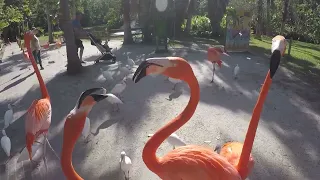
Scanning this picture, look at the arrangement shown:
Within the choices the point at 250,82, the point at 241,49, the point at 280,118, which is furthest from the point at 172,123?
the point at 241,49

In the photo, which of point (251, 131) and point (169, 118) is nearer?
point (251, 131)

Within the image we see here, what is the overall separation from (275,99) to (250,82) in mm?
1285

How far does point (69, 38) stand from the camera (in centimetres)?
802

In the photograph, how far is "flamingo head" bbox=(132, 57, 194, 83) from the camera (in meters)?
2.13

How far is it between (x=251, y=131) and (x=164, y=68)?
3.04 ft

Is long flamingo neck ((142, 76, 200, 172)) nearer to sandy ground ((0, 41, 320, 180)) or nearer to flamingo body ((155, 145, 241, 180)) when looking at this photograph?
flamingo body ((155, 145, 241, 180))

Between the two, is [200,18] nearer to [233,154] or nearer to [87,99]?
[233,154]

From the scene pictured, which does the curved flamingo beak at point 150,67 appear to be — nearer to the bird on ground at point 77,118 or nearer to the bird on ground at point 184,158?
the bird on ground at point 184,158

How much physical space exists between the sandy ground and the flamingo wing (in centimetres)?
70

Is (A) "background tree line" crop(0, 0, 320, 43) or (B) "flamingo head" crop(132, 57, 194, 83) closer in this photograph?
(B) "flamingo head" crop(132, 57, 194, 83)

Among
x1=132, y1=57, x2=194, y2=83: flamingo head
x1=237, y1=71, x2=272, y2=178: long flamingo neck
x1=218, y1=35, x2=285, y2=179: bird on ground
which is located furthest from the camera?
x1=237, y1=71, x2=272, y2=178: long flamingo neck

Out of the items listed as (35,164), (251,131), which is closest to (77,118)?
(251,131)

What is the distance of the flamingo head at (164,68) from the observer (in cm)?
213

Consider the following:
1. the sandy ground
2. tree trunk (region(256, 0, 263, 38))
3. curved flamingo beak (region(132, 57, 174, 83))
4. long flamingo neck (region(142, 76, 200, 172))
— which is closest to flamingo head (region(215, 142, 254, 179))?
long flamingo neck (region(142, 76, 200, 172))
